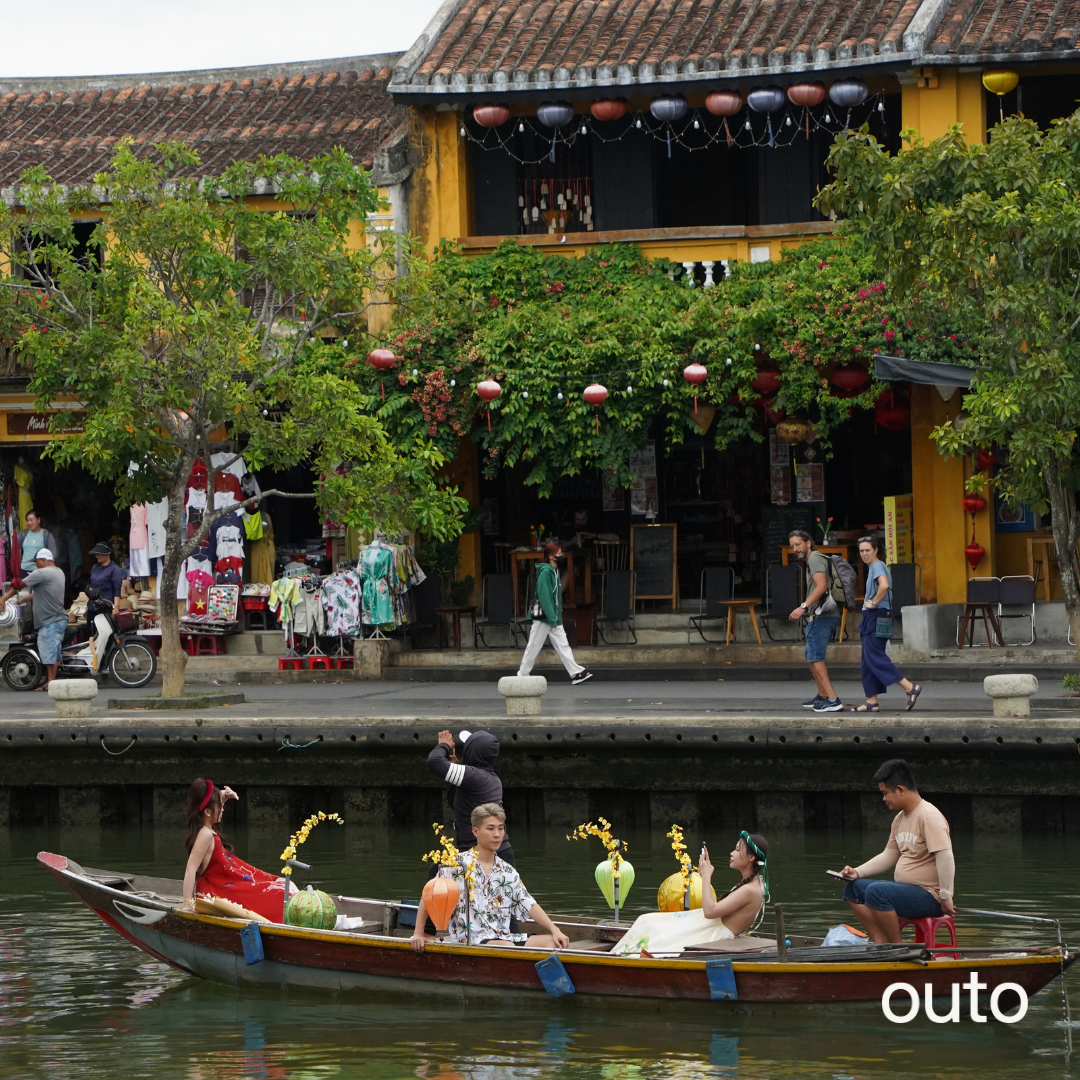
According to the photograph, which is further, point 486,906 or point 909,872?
point 486,906

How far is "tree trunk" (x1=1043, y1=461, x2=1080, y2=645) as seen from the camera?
17969 mm

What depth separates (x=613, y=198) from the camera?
79.9ft

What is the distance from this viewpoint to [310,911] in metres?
12.5

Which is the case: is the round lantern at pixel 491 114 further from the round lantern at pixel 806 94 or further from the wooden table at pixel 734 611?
the wooden table at pixel 734 611

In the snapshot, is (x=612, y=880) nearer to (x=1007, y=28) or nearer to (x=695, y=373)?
(x=695, y=373)

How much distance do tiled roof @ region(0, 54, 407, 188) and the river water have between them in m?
13.3

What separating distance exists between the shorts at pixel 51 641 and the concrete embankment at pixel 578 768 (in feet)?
10.1

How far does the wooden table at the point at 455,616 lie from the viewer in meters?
23.7

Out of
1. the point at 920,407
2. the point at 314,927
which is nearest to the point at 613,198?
the point at 920,407

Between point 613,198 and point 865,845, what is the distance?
34.5ft

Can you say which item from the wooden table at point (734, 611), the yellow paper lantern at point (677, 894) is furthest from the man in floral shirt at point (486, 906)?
the wooden table at point (734, 611)

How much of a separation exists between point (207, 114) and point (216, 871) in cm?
1686

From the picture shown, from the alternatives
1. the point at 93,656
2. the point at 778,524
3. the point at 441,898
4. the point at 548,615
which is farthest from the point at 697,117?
the point at 441,898

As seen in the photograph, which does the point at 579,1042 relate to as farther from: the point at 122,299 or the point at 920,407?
the point at 920,407
